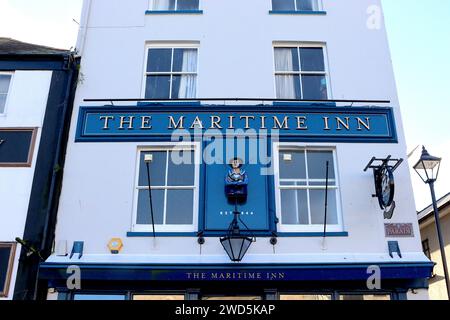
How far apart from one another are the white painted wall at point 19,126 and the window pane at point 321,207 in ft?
18.7

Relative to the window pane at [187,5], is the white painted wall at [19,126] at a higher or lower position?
lower

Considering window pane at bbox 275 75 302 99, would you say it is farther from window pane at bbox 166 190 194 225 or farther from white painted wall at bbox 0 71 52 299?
white painted wall at bbox 0 71 52 299

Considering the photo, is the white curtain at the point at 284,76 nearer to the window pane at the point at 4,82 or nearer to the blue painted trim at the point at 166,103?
the blue painted trim at the point at 166,103

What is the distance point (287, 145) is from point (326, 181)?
1325 millimetres

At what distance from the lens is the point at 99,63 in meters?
11.1

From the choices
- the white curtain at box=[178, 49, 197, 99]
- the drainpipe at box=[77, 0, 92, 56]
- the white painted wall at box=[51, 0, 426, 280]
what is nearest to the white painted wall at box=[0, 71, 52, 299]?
the white painted wall at box=[51, 0, 426, 280]

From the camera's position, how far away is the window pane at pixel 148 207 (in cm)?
968

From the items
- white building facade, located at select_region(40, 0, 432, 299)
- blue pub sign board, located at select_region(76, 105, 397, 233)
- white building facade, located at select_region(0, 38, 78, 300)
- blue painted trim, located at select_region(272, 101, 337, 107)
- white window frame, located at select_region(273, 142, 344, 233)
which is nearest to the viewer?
white building facade, located at select_region(40, 0, 432, 299)

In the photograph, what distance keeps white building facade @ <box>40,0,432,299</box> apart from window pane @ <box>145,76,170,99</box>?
0.03 m

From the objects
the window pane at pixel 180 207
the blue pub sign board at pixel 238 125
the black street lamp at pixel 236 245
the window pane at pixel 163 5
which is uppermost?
the window pane at pixel 163 5

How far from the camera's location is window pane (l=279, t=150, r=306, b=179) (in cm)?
1005

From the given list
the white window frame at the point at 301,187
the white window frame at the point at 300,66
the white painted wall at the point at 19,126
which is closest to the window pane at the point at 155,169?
the white painted wall at the point at 19,126
